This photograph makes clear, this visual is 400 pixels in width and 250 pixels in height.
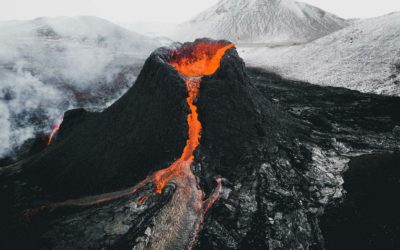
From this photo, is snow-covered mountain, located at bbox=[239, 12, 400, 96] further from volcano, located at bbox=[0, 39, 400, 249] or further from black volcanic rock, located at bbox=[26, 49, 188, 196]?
black volcanic rock, located at bbox=[26, 49, 188, 196]

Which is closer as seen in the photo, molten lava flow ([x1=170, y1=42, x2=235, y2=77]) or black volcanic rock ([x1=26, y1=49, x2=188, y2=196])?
black volcanic rock ([x1=26, y1=49, x2=188, y2=196])

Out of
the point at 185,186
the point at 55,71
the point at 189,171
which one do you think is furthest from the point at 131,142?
the point at 55,71

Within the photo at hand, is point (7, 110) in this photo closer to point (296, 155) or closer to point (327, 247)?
point (296, 155)

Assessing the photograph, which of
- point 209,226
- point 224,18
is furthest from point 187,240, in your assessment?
point 224,18

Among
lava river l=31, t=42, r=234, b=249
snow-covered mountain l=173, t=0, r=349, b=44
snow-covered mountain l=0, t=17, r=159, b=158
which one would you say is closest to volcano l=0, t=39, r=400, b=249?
lava river l=31, t=42, r=234, b=249

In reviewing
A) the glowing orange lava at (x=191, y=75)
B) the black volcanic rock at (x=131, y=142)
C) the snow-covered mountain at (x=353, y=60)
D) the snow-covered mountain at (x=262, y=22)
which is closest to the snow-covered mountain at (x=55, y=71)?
the black volcanic rock at (x=131, y=142)
